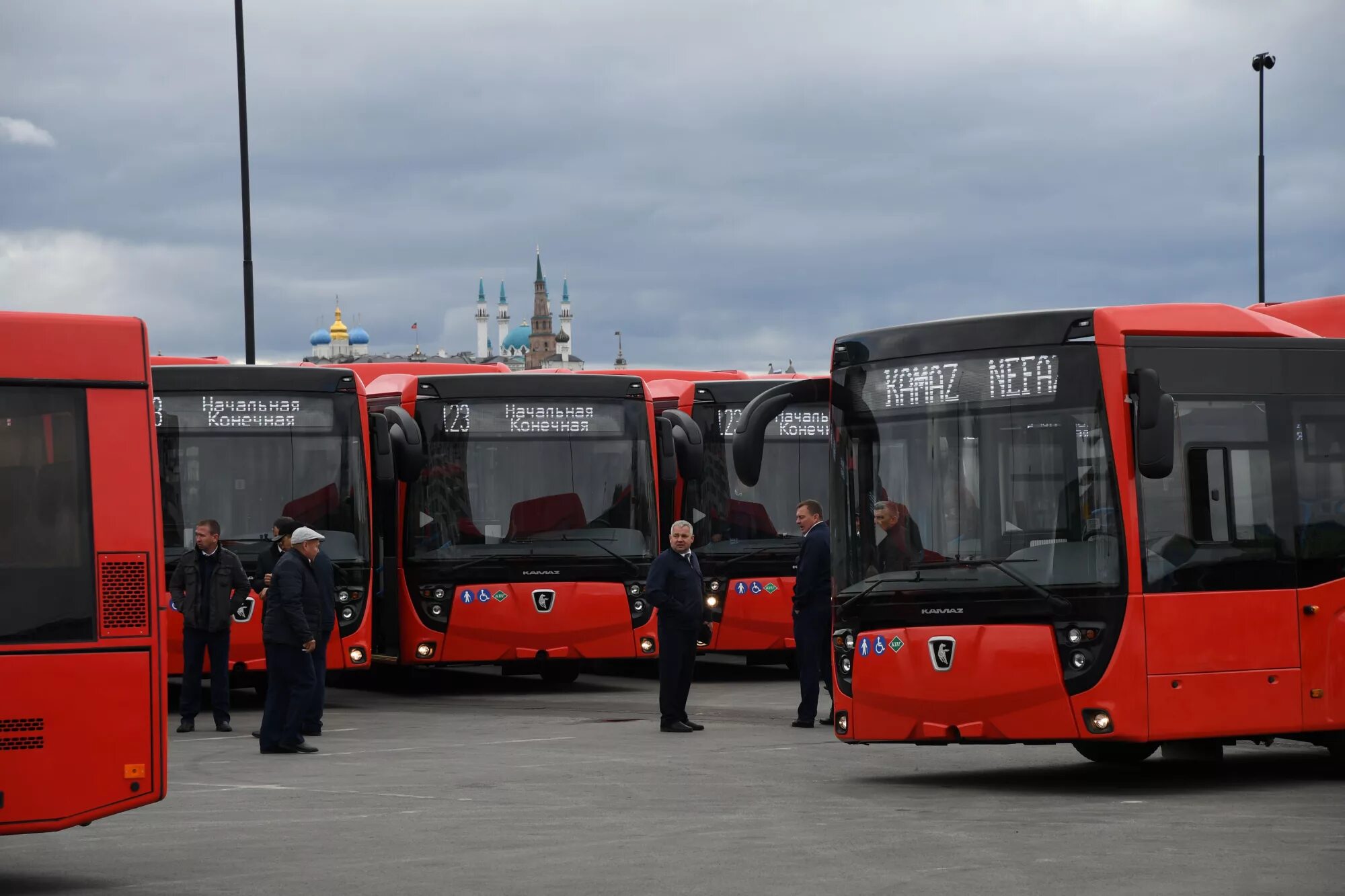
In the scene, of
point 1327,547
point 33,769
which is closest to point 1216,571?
point 1327,547

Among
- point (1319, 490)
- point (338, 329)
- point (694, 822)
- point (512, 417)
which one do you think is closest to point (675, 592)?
point (512, 417)

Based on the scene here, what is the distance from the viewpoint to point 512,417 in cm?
2066

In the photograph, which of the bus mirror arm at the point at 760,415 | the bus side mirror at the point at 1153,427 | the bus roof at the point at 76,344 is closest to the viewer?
the bus roof at the point at 76,344

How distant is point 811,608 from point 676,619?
1106 millimetres

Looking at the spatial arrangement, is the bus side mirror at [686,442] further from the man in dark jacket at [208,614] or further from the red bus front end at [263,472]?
the man in dark jacket at [208,614]

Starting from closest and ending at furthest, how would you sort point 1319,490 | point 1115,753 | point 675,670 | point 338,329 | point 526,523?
point 1319,490, point 1115,753, point 675,670, point 526,523, point 338,329

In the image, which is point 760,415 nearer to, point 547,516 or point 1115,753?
point 1115,753

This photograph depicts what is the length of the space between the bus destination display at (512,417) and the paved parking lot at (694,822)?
431cm

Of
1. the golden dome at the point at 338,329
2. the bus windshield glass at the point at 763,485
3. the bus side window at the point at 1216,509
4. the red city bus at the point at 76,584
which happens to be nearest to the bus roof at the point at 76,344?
the red city bus at the point at 76,584

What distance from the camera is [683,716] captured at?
16.8m

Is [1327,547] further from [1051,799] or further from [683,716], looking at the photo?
[683,716]

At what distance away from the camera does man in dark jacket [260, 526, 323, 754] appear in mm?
15625

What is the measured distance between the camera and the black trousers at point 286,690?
15641 mm

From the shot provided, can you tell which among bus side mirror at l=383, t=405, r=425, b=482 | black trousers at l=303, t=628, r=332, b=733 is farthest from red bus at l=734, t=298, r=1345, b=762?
bus side mirror at l=383, t=405, r=425, b=482
